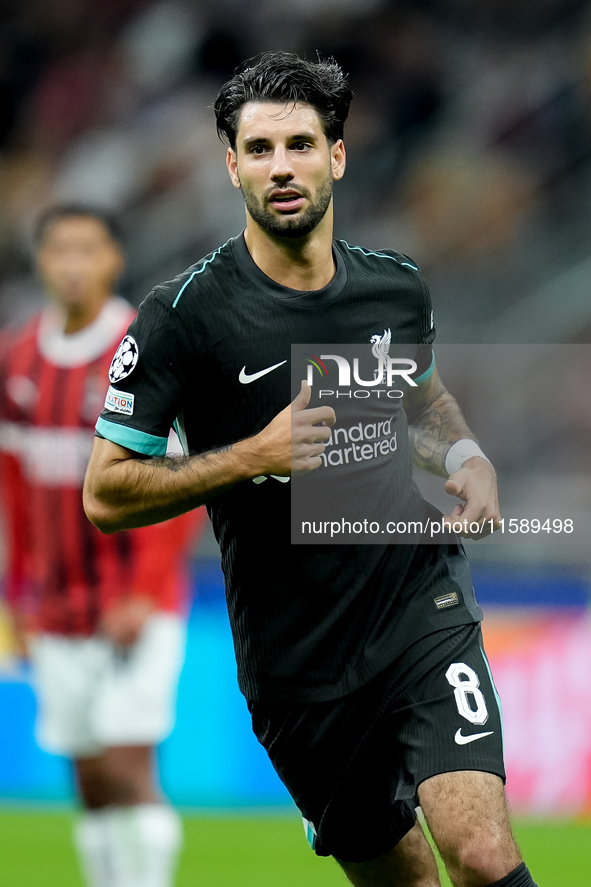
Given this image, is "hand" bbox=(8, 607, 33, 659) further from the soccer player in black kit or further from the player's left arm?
the player's left arm

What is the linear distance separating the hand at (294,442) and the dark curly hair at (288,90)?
80 cm

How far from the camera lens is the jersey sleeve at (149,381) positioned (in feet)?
10.0

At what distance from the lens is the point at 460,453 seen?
3.42 meters

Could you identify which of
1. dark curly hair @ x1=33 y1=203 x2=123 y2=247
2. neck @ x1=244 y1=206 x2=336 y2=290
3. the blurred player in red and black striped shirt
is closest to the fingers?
neck @ x1=244 y1=206 x2=336 y2=290

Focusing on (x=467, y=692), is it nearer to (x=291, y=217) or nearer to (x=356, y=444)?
(x=356, y=444)

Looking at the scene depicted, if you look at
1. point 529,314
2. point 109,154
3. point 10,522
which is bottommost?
point 10,522

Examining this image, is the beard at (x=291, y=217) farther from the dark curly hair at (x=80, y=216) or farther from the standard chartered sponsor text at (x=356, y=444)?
the dark curly hair at (x=80, y=216)

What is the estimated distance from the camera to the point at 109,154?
11125 mm

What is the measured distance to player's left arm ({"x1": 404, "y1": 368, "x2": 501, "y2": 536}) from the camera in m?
3.12

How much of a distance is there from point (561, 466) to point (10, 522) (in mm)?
4566

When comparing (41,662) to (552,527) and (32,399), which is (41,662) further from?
(552,527)

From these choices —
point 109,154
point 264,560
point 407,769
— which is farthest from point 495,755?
point 109,154

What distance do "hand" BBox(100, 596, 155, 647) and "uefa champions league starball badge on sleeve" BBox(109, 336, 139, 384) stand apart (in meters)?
2.33

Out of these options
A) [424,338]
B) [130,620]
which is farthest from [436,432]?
[130,620]
